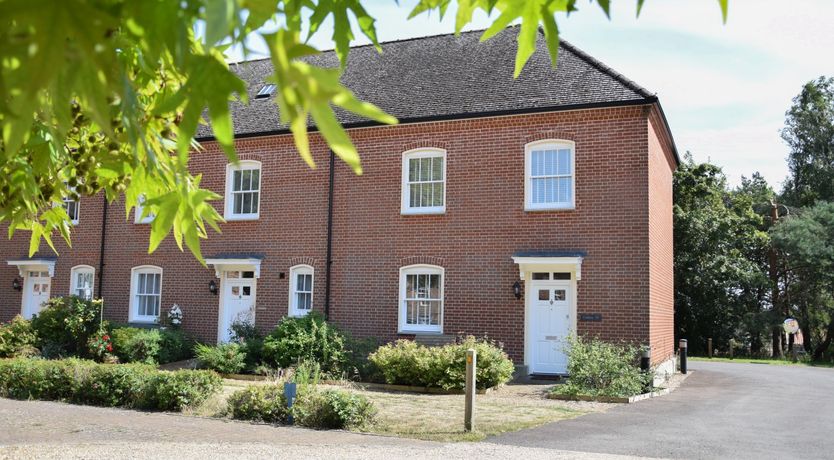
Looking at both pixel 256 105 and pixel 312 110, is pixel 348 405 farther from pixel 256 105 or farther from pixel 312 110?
pixel 256 105

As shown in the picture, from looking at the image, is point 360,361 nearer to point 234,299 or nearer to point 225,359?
point 225,359

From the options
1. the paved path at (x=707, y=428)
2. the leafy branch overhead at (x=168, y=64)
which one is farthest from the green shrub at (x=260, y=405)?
the leafy branch overhead at (x=168, y=64)

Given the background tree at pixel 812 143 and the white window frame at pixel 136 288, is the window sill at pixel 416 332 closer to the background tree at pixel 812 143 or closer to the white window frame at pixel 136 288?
the white window frame at pixel 136 288

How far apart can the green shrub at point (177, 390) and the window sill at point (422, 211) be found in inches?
316

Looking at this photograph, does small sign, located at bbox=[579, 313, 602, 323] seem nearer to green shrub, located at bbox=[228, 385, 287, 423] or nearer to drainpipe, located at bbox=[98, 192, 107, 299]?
green shrub, located at bbox=[228, 385, 287, 423]

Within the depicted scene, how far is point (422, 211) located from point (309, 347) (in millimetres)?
4551

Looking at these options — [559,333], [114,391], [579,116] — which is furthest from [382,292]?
[114,391]

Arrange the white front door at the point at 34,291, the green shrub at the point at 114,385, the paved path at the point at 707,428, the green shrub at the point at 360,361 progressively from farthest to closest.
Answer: the white front door at the point at 34,291, the green shrub at the point at 360,361, the green shrub at the point at 114,385, the paved path at the point at 707,428

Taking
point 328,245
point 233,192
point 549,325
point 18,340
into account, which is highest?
point 233,192

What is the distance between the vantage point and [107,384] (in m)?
12.7

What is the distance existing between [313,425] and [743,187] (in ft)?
144

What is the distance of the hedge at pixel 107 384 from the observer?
12.0 metres

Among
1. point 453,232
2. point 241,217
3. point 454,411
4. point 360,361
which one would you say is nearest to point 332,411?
point 454,411

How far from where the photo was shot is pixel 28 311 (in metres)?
24.4
